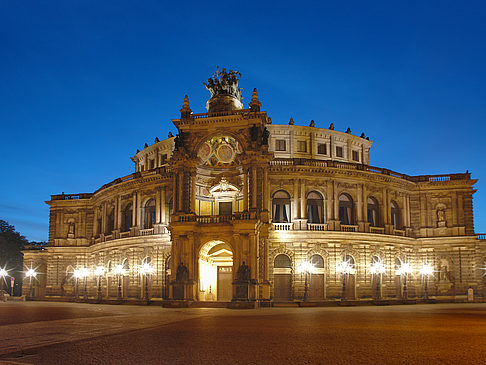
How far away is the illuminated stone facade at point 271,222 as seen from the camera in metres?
45.2

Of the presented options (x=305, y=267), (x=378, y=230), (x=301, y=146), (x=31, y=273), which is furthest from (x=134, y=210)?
(x=378, y=230)

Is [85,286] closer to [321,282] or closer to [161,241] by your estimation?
[161,241]

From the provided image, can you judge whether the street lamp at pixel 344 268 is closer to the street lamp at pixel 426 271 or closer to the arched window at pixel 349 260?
the arched window at pixel 349 260

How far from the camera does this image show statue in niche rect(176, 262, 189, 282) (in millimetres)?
43987

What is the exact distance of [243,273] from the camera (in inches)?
1681

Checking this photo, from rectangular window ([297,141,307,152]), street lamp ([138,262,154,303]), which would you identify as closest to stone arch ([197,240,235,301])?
street lamp ([138,262,154,303])

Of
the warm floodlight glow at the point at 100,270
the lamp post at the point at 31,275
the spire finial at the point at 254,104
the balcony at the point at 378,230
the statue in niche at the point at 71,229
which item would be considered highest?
the spire finial at the point at 254,104

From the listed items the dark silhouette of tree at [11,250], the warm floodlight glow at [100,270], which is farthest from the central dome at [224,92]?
the dark silhouette of tree at [11,250]

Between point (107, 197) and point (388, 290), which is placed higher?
point (107, 197)

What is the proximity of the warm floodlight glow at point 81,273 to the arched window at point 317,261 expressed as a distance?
3076 centimetres

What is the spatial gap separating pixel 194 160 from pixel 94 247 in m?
24.1

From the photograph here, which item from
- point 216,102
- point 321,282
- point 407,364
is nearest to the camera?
point 407,364

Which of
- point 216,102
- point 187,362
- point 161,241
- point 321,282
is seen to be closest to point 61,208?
point 161,241

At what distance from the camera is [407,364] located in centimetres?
1248
